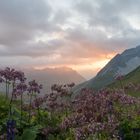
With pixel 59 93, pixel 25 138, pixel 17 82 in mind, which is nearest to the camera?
pixel 25 138

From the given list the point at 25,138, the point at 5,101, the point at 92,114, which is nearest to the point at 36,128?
the point at 25,138

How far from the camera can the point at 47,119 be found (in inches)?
630

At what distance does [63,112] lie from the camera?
55.7 ft

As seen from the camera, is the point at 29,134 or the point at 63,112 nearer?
the point at 29,134

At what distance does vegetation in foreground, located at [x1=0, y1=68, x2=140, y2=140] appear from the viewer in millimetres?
12773

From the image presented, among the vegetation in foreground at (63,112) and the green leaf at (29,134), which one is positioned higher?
the vegetation in foreground at (63,112)

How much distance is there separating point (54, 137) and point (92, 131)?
3835mm

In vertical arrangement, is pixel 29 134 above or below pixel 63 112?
below

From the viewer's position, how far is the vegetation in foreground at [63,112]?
12.8 metres

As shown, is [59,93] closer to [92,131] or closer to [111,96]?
[111,96]

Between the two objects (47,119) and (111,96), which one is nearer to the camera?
(111,96)

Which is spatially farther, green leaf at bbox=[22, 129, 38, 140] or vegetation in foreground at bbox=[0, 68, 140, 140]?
green leaf at bbox=[22, 129, 38, 140]

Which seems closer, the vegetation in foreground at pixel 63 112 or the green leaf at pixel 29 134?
the vegetation in foreground at pixel 63 112

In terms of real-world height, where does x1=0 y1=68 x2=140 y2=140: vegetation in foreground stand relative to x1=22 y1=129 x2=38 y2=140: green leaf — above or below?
above
